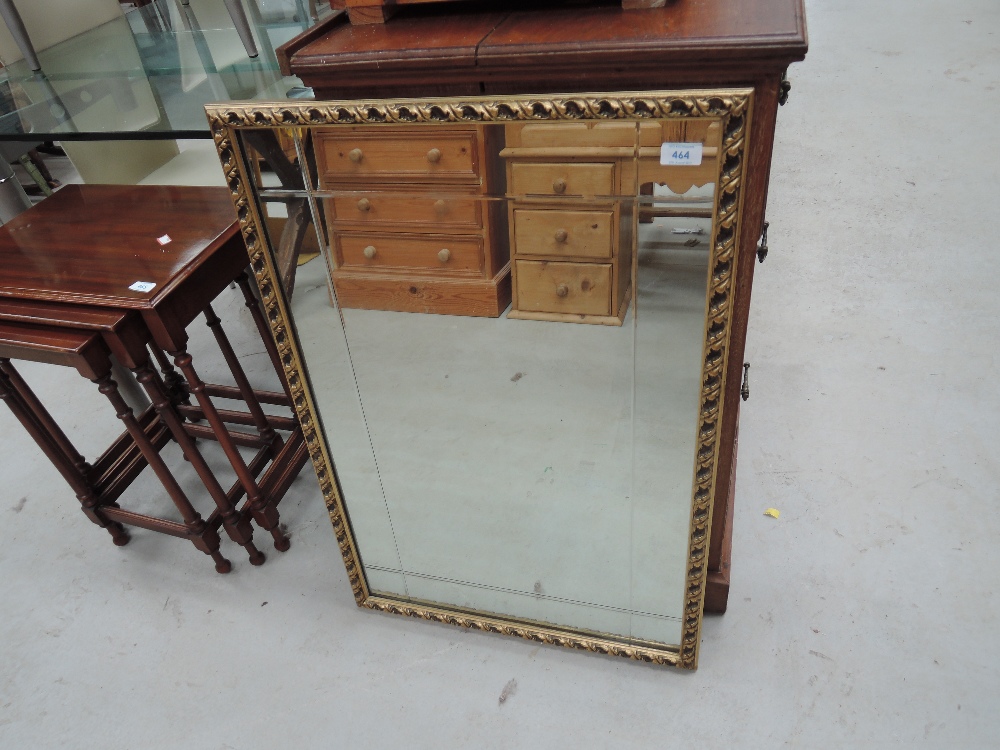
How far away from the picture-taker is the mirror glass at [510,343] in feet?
3.07

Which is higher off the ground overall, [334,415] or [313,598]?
[334,415]

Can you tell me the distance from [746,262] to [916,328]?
1.49 m

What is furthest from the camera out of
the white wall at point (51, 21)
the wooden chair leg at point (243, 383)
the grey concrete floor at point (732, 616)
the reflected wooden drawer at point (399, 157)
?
the white wall at point (51, 21)

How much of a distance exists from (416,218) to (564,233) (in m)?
0.21

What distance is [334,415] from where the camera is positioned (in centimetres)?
129

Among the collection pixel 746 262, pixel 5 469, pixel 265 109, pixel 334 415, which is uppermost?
pixel 265 109

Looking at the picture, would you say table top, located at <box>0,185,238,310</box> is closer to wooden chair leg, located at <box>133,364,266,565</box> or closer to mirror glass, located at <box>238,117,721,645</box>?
wooden chair leg, located at <box>133,364,266,565</box>

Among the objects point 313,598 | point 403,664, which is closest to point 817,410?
point 403,664

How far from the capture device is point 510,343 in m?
1.14

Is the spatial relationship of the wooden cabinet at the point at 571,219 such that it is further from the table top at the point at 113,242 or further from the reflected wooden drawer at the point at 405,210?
the table top at the point at 113,242

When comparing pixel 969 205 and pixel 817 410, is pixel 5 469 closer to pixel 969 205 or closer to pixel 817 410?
pixel 817 410

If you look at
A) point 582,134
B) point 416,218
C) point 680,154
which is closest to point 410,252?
point 416,218

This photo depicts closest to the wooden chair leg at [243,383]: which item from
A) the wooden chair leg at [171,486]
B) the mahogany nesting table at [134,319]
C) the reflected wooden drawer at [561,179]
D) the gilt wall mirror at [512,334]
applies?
the mahogany nesting table at [134,319]

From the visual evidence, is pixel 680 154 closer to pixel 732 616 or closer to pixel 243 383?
pixel 732 616
